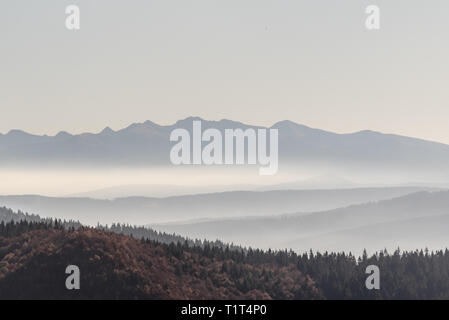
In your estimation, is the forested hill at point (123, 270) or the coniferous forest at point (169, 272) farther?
the coniferous forest at point (169, 272)

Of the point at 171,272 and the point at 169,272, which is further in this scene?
the point at 171,272

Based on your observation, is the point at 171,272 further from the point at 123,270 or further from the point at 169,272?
the point at 123,270

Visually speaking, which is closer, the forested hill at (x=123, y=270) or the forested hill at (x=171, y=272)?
the forested hill at (x=123, y=270)

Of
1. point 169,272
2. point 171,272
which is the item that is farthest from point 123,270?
point 171,272

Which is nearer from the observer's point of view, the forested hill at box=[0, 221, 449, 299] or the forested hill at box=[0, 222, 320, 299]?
the forested hill at box=[0, 222, 320, 299]

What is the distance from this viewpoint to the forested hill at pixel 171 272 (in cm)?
8662

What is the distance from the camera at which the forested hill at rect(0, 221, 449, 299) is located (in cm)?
8662

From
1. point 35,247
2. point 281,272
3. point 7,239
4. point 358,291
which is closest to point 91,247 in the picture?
point 35,247

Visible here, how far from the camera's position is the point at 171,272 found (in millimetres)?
97188
